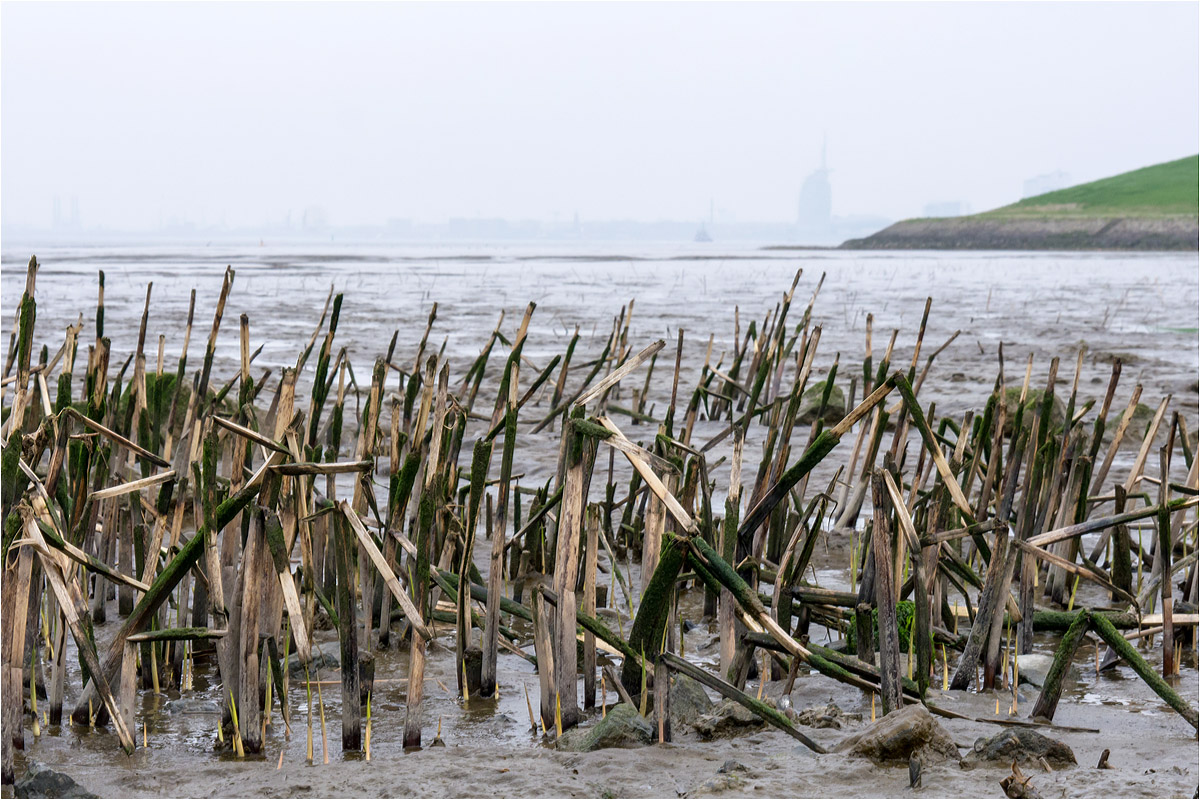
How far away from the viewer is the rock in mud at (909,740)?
2.61 metres

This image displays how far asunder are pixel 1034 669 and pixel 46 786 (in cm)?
260

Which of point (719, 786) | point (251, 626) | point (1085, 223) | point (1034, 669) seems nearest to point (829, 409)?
point (1034, 669)

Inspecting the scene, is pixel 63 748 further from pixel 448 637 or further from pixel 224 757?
pixel 448 637

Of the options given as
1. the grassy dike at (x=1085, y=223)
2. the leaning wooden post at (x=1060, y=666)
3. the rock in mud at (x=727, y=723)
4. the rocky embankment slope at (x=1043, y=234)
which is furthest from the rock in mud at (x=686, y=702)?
the rocky embankment slope at (x=1043, y=234)

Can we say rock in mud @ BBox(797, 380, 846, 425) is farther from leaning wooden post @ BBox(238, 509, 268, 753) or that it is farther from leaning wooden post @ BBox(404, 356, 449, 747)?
leaning wooden post @ BBox(238, 509, 268, 753)

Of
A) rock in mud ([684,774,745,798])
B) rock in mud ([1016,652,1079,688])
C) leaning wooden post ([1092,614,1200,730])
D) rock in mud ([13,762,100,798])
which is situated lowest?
rock in mud ([1016,652,1079,688])

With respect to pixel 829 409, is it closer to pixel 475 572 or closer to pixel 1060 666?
pixel 475 572

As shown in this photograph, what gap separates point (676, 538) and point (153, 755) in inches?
53.9

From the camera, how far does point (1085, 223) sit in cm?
6181

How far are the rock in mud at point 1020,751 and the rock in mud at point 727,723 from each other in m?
0.52

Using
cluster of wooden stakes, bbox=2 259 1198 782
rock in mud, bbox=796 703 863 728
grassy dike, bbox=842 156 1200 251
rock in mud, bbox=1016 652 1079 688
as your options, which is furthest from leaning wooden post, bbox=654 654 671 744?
grassy dike, bbox=842 156 1200 251

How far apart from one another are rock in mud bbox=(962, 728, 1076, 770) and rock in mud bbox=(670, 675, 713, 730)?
67 cm

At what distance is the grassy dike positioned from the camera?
5706cm

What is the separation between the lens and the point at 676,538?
2525 millimetres
